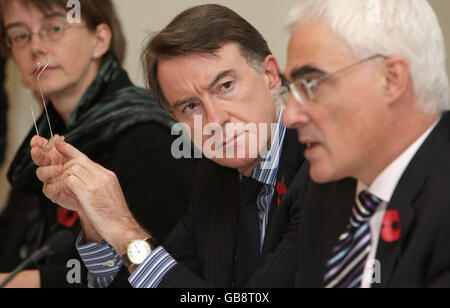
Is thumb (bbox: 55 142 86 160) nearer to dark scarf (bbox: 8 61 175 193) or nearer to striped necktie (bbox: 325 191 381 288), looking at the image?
dark scarf (bbox: 8 61 175 193)

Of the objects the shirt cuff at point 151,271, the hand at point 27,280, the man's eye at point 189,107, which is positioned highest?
the man's eye at point 189,107

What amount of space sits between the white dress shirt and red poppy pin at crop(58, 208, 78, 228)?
3.97ft

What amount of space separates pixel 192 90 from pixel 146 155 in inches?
21.4

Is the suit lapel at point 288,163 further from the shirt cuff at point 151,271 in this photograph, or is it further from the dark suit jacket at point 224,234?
the shirt cuff at point 151,271

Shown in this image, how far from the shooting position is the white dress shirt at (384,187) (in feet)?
4.17

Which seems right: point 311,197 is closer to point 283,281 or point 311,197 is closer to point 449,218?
point 283,281

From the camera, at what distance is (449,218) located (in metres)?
1.14

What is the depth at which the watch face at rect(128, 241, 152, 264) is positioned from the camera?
1665mm

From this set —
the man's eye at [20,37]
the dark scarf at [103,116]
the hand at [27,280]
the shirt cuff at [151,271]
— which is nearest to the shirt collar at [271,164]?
the shirt cuff at [151,271]

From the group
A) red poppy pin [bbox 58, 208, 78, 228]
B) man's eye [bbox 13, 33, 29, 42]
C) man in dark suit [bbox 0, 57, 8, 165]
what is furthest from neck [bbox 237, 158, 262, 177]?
man in dark suit [bbox 0, 57, 8, 165]

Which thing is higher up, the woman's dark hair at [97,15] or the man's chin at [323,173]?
the woman's dark hair at [97,15]

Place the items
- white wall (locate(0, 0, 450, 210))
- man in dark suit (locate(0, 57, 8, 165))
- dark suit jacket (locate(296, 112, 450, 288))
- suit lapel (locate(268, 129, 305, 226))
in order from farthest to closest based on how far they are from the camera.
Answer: man in dark suit (locate(0, 57, 8, 165)), white wall (locate(0, 0, 450, 210)), suit lapel (locate(268, 129, 305, 226)), dark suit jacket (locate(296, 112, 450, 288))

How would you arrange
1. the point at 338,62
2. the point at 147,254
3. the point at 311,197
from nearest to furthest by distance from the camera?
the point at 338,62, the point at 311,197, the point at 147,254
